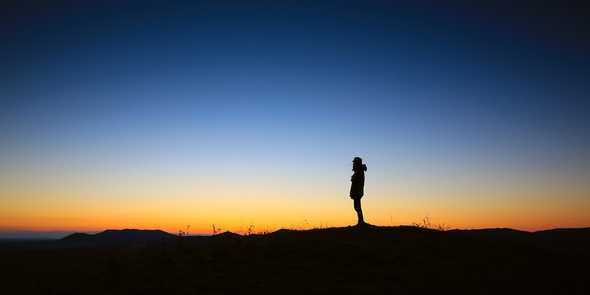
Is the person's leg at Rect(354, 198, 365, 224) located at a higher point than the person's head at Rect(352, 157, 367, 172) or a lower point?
lower

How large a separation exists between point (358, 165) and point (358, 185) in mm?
841

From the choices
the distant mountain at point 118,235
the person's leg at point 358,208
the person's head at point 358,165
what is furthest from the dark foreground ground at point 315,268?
the distant mountain at point 118,235

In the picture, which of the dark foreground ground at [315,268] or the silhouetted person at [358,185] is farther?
the silhouetted person at [358,185]

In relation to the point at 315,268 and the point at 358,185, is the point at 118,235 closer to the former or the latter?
the point at 358,185

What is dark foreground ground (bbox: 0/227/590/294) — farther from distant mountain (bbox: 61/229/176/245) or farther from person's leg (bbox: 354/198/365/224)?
distant mountain (bbox: 61/229/176/245)

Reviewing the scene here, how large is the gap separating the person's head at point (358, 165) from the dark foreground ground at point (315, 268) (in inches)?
114

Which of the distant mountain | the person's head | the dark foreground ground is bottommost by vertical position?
the distant mountain

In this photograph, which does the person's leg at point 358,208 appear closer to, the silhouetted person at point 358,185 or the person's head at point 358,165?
the silhouetted person at point 358,185

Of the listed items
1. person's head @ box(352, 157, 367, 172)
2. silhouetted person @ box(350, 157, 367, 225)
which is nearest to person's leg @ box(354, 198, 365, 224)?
silhouetted person @ box(350, 157, 367, 225)

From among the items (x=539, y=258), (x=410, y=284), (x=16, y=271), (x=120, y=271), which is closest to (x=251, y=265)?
(x=120, y=271)

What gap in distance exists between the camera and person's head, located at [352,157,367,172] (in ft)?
58.2

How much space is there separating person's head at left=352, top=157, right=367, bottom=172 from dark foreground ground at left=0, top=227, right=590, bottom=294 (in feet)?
9.47

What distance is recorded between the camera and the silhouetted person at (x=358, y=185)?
1759 cm

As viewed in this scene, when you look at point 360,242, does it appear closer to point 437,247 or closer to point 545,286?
point 437,247
